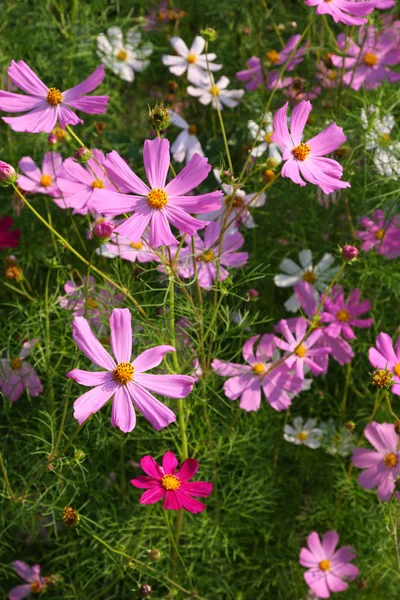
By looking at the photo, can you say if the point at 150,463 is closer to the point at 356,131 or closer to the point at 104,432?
the point at 104,432

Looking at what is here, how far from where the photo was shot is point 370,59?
5.32 feet

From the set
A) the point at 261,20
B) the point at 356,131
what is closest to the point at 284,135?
the point at 356,131

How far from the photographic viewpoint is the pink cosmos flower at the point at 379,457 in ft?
4.34

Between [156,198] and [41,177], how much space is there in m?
0.55

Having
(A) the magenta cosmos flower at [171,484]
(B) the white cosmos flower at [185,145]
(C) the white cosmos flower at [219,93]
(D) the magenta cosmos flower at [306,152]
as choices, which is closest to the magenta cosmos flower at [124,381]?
(A) the magenta cosmos flower at [171,484]

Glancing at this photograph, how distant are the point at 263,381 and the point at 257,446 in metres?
0.18

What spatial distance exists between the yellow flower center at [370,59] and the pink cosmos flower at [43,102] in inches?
29.5

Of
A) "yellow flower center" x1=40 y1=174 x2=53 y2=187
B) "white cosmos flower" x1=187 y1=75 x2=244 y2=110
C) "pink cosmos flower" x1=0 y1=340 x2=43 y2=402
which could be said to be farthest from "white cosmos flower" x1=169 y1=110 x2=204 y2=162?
"pink cosmos flower" x1=0 y1=340 x2=43 y2=402

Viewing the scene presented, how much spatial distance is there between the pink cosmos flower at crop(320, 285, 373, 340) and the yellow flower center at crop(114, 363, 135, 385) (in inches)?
21.7

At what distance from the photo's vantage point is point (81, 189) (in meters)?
1.38

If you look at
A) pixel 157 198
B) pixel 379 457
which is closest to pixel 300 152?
pixel 157 198

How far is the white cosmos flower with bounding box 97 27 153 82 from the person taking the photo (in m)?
1.79

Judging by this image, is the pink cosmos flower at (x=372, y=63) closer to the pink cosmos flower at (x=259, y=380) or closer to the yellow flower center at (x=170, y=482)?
the pink cosmos flower at (x=259, y=380)

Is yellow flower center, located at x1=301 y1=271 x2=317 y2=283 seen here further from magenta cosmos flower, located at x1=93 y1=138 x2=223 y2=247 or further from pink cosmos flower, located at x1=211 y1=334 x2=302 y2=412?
magenta cosmos flower, located at x1=93 y1=138 x2=223 y2=247
